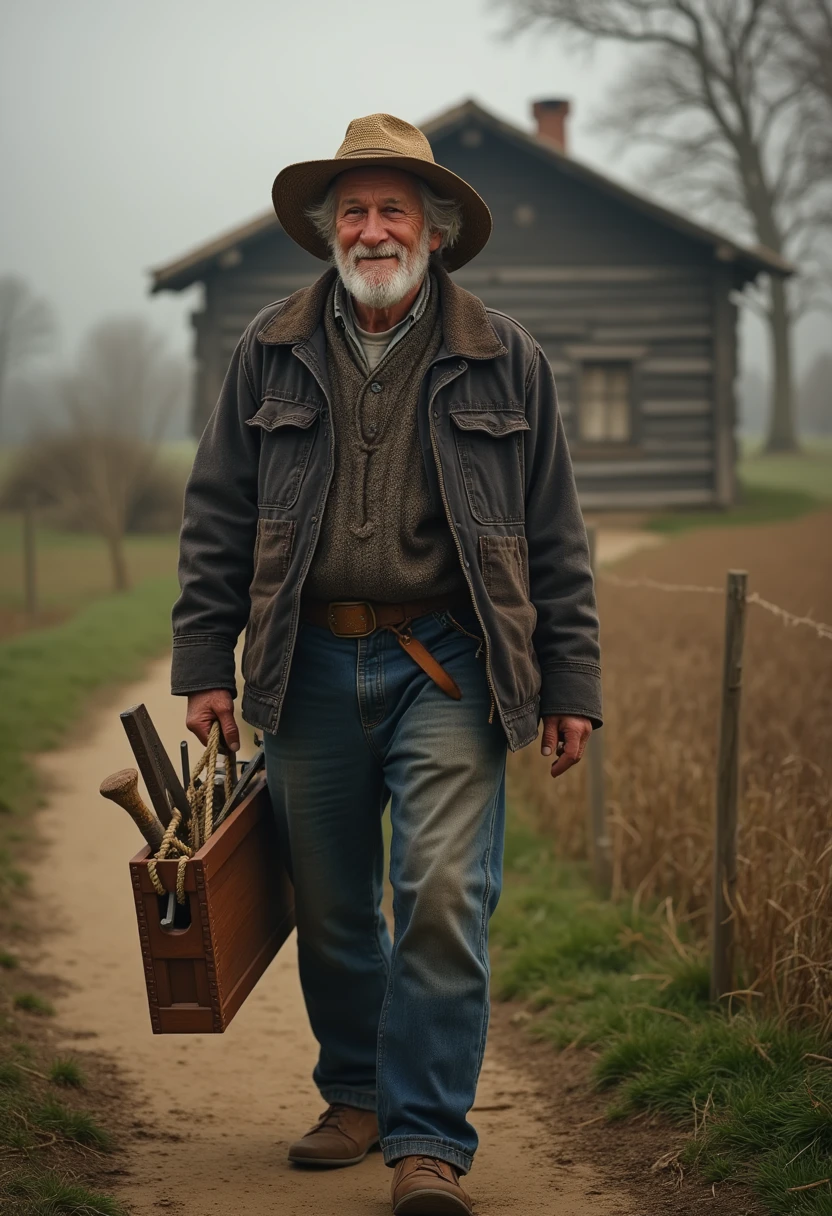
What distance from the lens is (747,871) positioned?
12.9ft

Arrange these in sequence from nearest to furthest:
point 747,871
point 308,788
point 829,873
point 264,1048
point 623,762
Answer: point 308,788, point 829,873, point 747,871, point 264,1048, point 623,762

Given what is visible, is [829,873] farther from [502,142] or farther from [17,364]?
[17,364]

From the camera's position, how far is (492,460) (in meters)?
3.11

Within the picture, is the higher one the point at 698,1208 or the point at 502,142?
the point at 502,142

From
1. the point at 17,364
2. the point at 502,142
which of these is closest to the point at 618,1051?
the point at 502,142

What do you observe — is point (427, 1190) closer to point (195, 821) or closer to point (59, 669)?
point (195, 821)

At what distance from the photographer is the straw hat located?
10.3 ft

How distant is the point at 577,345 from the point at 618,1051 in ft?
49.9

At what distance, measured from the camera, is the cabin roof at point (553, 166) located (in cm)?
1609

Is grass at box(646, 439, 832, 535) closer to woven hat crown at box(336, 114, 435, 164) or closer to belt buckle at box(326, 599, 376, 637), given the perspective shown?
woven hat crown at box(336, 114, 435, 164)

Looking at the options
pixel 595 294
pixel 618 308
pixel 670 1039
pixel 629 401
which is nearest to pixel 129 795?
pixel 670 1039

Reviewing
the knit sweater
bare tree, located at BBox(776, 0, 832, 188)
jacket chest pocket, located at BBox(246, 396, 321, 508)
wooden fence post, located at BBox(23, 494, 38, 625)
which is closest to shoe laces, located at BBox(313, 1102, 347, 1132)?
the knit sweater

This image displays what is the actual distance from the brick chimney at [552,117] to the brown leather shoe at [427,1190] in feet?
59.1

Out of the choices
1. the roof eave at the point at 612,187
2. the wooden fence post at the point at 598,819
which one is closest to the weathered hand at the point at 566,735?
the wooden fence post at the point at 598,819
